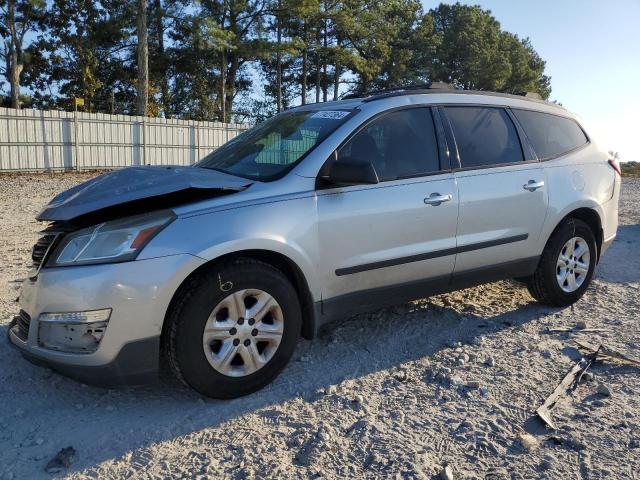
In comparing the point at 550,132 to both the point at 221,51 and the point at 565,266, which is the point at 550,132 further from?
the point at 221,51

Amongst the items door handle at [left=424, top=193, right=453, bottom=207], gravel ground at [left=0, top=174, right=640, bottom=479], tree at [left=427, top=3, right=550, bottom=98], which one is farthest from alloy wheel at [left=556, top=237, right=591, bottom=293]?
tree at [left=427, top=3, right=550, bottom=98]

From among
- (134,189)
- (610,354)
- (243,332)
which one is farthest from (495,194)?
(134,189)

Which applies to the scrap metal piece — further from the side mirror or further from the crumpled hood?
the crumpled hood

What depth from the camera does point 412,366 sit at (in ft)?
11.9

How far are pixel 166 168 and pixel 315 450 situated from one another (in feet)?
6.76

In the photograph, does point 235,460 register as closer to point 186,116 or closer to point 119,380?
point 119,380

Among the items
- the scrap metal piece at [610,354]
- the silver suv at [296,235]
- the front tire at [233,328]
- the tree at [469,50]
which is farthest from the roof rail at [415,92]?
the tree at [469,50]

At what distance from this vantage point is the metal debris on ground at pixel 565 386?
2981 millimetres

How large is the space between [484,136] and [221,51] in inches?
1008

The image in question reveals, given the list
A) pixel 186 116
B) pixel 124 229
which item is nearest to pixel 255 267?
pixel 124 229

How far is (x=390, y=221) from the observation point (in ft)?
11.8

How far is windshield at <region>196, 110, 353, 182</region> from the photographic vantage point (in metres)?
3.57

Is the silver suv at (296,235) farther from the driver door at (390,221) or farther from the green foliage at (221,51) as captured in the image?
the green foliage at (221,51)

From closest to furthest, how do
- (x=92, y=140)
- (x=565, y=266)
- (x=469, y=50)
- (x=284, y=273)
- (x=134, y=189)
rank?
(x=134, y=189) < (x=284, y=273) < (x=565, y=266) < (x=92, y=140) < (x=469, y=50)
